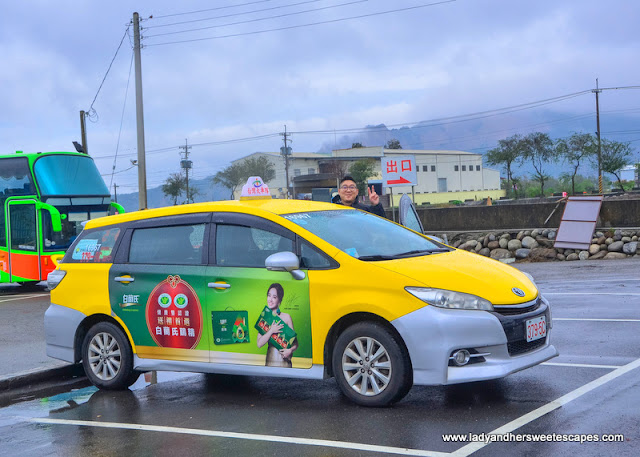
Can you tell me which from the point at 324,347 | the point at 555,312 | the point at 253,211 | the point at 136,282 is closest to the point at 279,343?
the point at 324,347

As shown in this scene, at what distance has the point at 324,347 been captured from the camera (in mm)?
6699

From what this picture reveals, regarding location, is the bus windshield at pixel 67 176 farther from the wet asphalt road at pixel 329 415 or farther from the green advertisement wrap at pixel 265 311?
the green advertisement wrap at pixel 265 311

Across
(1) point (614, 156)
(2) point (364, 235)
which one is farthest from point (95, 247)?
(1) point (614, 156)

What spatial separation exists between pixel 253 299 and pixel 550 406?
264 centimetres

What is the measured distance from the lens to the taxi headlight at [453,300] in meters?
6.25

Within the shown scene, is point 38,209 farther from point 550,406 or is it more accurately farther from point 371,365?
point 550,406

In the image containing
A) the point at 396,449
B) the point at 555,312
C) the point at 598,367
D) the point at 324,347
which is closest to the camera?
the point at 396,449

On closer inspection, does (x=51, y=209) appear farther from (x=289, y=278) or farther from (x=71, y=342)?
(x=289, y=278)

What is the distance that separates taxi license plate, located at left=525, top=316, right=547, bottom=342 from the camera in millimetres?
6471

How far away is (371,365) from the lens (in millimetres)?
6445

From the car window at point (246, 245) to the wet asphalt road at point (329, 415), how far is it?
1281 mm

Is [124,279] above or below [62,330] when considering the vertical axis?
above

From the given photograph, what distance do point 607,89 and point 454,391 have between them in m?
76.7

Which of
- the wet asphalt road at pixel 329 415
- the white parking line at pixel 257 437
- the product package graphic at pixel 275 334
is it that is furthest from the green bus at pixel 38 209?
the product package graphic at pixel 275 334
